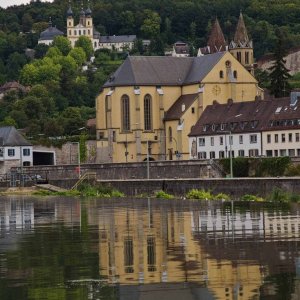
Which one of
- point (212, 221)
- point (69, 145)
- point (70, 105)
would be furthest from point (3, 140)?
point (212, 221)

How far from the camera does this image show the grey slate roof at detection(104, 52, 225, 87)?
124 meters

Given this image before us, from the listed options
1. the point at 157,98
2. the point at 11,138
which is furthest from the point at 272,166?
the point at 11,138

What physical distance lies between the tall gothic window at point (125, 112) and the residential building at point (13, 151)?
966 cm

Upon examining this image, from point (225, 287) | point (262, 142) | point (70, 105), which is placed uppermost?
point (70, 105)

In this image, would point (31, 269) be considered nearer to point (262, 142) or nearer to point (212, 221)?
point (212, 221)

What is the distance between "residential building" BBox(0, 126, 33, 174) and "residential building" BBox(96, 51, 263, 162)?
24.2 ft

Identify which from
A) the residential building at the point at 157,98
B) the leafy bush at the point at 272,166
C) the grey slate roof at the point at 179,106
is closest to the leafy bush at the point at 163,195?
the leafy bush at the point at 272,166

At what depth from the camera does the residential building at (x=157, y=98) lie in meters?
121

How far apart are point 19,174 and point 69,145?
16.4 meters

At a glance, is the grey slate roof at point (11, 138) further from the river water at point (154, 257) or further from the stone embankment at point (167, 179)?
the river water at point (154, 257)

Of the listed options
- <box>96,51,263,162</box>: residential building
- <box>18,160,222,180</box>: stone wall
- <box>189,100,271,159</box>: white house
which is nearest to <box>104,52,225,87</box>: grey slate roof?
<box>96,51,263,162</box>: residential building

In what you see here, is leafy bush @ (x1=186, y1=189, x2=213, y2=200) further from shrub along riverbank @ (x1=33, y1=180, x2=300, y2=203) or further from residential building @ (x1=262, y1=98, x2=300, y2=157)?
residential building @ (x1=262, y1=98, x2=300, y2=157)

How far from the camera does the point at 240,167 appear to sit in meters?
90.1

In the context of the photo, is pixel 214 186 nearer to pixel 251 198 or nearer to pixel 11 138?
pixel 251 198
